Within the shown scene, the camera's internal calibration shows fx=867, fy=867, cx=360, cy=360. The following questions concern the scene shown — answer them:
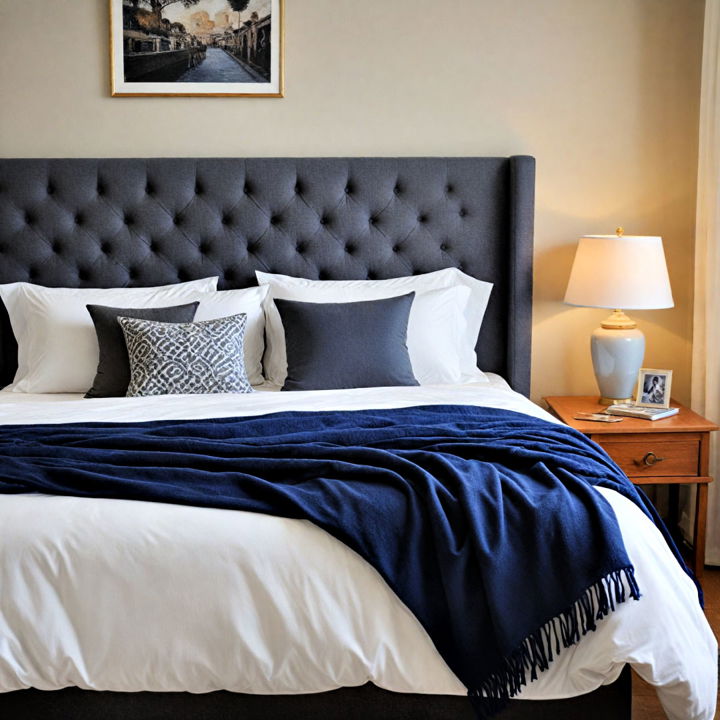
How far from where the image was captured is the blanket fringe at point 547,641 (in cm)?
185

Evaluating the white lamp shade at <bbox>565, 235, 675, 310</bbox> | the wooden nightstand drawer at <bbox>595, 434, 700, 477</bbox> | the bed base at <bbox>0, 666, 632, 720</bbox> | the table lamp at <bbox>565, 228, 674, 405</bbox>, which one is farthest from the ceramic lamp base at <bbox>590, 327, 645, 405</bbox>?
the bed base at <bbox>0, 666, 632, 720</bbox>

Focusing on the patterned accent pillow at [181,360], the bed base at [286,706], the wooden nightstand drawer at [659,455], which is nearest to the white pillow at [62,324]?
the patterned accent pillow at [181,360]

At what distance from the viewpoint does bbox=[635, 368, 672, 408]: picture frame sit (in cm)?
342

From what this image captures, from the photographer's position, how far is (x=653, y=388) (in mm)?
3451

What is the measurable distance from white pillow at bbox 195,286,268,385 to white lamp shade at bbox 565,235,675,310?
131cm

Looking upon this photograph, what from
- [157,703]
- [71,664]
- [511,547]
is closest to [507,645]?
[511,547]

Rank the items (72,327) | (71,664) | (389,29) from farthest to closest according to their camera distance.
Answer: (389,29) < (72,327) < (71,664)

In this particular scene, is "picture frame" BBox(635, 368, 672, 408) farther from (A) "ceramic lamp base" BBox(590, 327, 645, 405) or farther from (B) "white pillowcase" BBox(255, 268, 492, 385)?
(B) "white pillowcase" BBox(255, 268, 492, 385)

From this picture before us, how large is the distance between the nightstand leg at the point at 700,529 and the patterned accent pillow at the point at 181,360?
1.72 metres

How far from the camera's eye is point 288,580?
1.88 metres

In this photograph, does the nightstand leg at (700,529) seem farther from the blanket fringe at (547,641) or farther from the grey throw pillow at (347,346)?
the blanket fringe at (547,641)

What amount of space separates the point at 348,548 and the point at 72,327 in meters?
1.96

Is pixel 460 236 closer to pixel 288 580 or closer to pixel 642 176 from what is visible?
pixel 642 176

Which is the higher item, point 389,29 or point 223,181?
point 389,29
